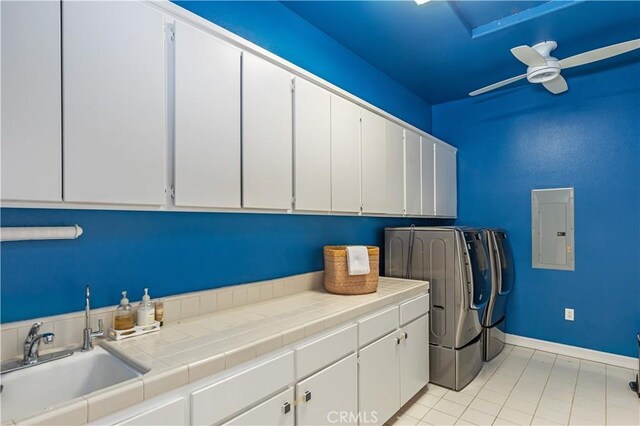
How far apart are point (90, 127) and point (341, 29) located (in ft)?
6.98

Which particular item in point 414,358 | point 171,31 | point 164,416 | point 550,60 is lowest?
point 414,358

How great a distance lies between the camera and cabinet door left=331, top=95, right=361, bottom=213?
7.66 feet

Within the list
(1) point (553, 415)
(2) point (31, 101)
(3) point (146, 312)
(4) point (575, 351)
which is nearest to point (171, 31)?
(2) point (31, 101)

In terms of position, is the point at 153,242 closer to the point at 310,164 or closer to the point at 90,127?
the point at 90,127

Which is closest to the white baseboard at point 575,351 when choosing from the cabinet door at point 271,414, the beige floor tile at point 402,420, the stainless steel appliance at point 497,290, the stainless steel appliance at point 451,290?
the stainless steel appliance at point 497,290

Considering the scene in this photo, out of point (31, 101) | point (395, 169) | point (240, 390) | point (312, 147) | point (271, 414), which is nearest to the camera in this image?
point (31, 101)

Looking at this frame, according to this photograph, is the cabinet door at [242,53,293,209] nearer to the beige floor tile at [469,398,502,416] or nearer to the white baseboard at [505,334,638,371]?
the beige floor tile at [469,398,502,416]

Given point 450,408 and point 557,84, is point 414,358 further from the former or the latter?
point 557,84

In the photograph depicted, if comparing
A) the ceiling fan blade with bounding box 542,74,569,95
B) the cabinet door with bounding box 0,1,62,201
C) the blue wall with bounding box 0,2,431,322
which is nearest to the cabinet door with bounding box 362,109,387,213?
the blue wall with bounding box 0,2,431,322

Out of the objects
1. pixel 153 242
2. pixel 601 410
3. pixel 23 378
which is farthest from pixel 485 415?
pixel 23 378

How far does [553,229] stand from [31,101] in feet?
14.0

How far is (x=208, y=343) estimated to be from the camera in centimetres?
140

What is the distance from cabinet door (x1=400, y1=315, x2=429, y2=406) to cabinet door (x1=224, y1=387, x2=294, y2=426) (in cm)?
112

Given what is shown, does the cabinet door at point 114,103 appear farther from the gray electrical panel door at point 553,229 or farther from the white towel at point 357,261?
the gray electrical panel door at point 553,229
